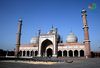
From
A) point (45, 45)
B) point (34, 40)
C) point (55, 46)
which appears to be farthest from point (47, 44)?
point (34, 40)

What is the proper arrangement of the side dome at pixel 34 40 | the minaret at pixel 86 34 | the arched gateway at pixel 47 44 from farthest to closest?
1. the side dome at pixel 34 40
2. the arched gateway at pixel 47 44
3. the minaret at pixel 86 34

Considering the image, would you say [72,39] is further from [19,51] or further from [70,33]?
[19,51]

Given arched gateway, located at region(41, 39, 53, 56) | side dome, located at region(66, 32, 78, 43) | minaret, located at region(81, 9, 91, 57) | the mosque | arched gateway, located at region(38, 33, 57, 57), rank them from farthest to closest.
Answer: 1. side dome, located at region(66, 32, 78, 43)
2. arched gateway, located at region(41, 39, 53, 56)
3. arched gateway, located at region(38, 33, 57, 57)
4. the mosque
5. minaret, located at region(81, 9, 91, 57)

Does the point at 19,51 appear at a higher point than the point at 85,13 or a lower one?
lower

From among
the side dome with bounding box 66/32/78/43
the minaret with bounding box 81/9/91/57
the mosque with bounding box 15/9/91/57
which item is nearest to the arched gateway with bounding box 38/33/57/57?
the mosque with bounding box 15/9/91/57

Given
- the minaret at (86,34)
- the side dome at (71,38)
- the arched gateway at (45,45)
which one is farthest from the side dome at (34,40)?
the minaret at (86,34)

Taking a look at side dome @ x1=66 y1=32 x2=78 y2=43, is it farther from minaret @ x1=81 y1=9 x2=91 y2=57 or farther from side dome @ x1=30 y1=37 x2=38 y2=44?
side dome @ x1=30 y1=37 x2=38 y2=44

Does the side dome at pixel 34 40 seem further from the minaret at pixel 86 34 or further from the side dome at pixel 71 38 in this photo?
the minaret at pixel 86 34

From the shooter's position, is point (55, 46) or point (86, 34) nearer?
point (86, 34)

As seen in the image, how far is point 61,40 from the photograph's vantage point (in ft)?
160

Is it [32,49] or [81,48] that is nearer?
[81,48]

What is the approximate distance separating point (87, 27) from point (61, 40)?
15.2 metres

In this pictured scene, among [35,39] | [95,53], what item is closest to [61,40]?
[35,39]

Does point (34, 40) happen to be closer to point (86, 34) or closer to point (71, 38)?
point (71, 38)
